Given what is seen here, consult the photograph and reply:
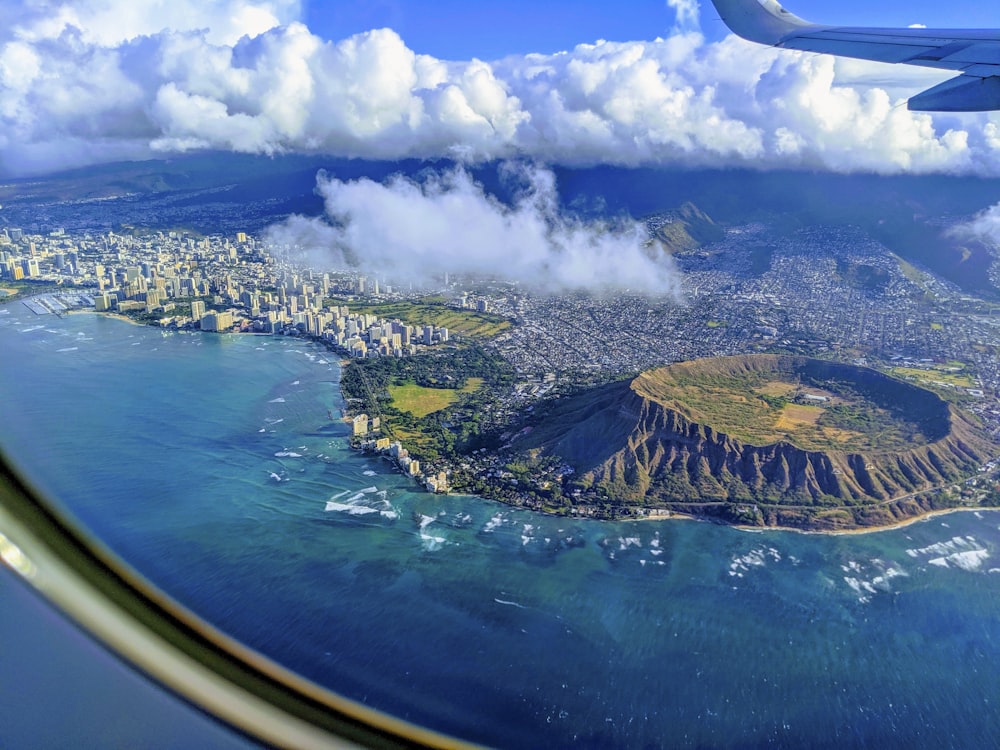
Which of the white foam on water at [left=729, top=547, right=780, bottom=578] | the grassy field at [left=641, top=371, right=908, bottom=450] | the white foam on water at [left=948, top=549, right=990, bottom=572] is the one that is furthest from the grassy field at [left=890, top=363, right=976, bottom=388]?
the white foam on water at [left=729, top=547, right=780, bottom=578]

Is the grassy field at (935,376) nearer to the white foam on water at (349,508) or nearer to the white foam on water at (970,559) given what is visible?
the white foam on water at (970,559)

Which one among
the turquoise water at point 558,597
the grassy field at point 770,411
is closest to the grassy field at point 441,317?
the grassy field at point 770,411

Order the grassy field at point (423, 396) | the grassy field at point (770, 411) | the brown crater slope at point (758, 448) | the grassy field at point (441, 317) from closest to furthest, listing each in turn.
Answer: the brown crater slope at point (758, 448)
the grassy field at point (770, 411)
the grassy field at point (423, 396)
the grassy field at point (441, 317)

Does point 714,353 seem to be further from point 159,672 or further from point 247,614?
point 159,672

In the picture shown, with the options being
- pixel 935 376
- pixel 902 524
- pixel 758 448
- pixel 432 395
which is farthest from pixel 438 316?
pixel 902 524

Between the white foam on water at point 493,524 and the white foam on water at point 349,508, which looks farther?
the white foam on water at point 349,508

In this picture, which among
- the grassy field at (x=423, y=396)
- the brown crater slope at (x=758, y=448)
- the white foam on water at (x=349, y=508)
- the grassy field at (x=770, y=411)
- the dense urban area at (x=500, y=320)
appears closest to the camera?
the white foam on water at (x=349, y=508)

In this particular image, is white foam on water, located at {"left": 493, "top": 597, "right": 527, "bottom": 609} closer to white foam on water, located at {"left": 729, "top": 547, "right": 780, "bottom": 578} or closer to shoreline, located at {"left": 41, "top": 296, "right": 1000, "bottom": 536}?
shoreline, located at {"left": 41, "top": 296, "right": 1000, "bottom": 536}
